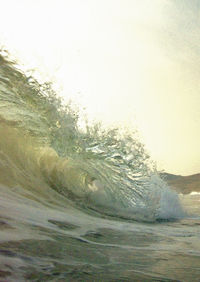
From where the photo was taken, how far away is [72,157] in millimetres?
5824

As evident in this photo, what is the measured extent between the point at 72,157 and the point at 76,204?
147 cm

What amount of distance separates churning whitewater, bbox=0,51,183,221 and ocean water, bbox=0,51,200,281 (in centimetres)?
1

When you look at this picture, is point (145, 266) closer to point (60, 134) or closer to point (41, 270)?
point (41, 270)

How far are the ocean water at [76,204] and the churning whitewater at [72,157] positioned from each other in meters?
0.01

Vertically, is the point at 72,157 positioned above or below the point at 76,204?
above

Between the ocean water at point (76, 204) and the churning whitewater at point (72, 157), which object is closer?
the ocean water at point (76, 204)

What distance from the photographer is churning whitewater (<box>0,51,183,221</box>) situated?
15.9ft

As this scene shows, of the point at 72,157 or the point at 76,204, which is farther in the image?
the point at 72,157

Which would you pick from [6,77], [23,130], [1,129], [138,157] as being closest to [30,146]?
[23,130]

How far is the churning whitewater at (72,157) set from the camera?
4.84 m

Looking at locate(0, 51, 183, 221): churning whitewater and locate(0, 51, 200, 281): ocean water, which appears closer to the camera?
locate(0, 51, 200, 281): ocean water

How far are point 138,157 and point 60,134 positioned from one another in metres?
1.62

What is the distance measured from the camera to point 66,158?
19.2ft

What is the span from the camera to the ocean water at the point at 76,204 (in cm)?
158
